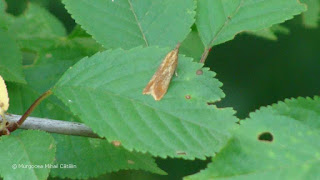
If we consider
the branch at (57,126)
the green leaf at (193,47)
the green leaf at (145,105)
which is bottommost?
the green leaf at (193,47)

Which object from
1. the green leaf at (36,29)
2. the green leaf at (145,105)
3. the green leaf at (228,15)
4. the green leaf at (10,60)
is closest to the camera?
the green leaf at (145,105)

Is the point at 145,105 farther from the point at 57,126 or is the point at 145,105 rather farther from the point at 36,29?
the point at 36,29

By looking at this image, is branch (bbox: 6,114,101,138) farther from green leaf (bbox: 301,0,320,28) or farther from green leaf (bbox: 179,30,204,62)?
green leaf (bbox: 301,0,320,28)

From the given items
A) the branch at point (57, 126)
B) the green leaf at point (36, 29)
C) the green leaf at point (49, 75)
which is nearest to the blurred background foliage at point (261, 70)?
the green leaf at point (36, 29)

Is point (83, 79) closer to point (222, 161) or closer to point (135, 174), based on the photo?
point (222, 161)

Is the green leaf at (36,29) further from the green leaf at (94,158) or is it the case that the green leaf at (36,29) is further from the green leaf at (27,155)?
the green leaf at (27,155)

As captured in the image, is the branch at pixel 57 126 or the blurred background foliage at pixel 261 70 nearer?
the branch at pixel 57 126

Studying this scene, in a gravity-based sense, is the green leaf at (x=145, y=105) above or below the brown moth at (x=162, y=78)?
below

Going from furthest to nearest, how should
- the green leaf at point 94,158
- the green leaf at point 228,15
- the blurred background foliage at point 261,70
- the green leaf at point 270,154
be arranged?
the blurred background foliage at point 261,70
the green leaf at point 94,158
the green leaf at point 228,15
the green leaf at point 270,154

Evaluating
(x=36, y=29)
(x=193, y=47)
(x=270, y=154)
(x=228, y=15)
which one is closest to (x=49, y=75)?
(x=36, y=29)
